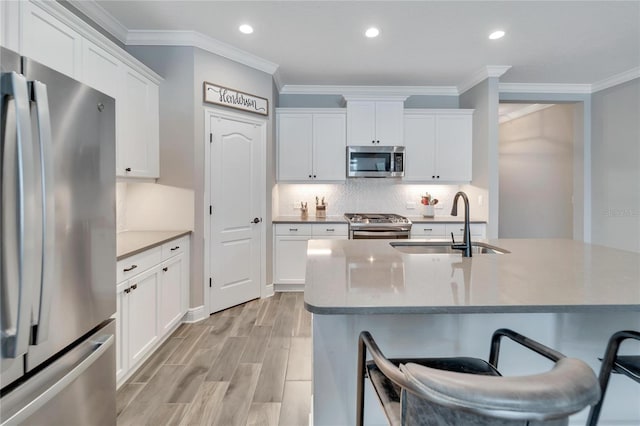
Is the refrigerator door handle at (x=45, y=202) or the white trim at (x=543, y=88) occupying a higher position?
the white trim at (x=543, y=88)

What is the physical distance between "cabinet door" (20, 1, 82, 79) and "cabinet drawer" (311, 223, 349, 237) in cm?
271

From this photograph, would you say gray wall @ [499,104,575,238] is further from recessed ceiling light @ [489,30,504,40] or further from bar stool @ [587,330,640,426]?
bar stool @ [587,330,640,426]

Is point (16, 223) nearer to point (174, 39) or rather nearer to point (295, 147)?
point (174, 39)

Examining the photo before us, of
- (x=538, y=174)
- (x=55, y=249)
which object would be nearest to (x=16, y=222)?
(x=55, y=249)

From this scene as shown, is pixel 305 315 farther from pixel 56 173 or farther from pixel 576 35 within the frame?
pixel 576 35

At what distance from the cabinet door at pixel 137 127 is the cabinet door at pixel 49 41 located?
0.46 m

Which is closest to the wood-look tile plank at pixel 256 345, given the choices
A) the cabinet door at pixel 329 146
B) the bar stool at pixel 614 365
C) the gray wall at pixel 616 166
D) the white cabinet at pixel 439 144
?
the bar stool at pixel 614 365

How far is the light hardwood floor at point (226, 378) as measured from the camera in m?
1.83

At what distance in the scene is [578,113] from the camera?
4.57 m

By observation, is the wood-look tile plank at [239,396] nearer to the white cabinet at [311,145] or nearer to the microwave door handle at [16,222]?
the microwave door handle at [16,222]

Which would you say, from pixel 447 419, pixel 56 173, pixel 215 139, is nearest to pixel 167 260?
pixel 215 139

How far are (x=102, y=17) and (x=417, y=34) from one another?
2.79 meters

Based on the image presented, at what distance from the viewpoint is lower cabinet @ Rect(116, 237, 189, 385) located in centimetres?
202

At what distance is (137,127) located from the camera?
273cm
